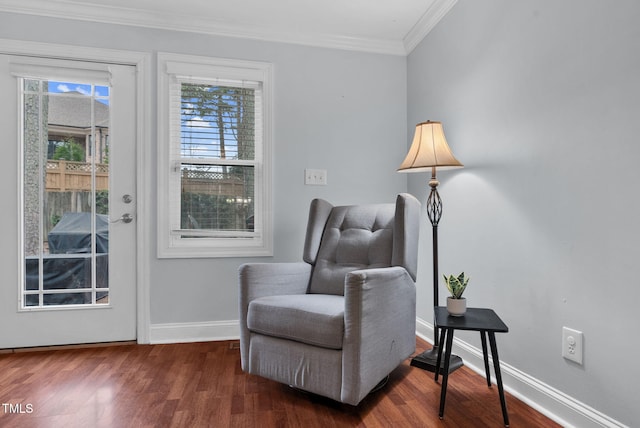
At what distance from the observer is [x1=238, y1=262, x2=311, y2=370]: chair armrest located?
1.88m

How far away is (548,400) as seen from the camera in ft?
5.19

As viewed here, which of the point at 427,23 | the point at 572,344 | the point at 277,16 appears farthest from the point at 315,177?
the point at 572,344

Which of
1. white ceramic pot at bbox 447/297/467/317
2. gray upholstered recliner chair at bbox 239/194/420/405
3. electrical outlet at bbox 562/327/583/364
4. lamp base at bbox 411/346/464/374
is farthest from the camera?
lamp base at bbox 411/346/464/374

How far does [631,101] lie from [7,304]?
11.0ft

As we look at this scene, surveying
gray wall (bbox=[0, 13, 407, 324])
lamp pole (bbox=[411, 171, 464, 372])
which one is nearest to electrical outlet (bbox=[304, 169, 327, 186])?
gray wall (bbox=[0, 13, 407, 324])

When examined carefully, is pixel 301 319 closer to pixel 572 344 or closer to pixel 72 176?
pixel 572 344

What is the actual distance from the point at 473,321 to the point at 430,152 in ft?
2.86

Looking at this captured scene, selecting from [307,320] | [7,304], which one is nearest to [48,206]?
[7,304]

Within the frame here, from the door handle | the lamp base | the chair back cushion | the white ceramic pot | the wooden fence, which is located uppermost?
the wooden fence

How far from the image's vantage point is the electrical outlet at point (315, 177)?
9.16 ft

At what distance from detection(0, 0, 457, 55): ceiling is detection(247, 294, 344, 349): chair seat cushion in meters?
1.86

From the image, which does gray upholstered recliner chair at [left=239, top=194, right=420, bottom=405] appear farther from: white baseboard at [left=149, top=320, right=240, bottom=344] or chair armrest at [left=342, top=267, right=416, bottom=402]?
white baseboard at [left=149, top=320, right=240, bottom=344]

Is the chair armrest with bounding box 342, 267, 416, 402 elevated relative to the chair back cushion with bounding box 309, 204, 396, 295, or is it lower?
lower

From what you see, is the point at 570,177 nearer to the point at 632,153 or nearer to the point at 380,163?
the point at 632,153
